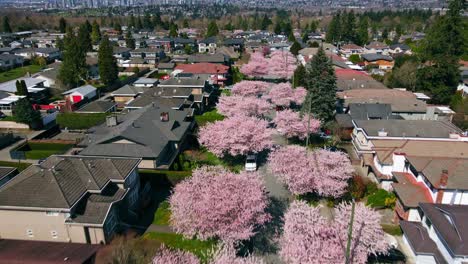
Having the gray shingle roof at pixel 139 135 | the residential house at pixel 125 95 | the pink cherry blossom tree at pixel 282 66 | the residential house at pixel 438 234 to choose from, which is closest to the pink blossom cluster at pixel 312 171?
the residential house at pixel 438 234

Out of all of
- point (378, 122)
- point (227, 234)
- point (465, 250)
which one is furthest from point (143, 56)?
point (465, 250)

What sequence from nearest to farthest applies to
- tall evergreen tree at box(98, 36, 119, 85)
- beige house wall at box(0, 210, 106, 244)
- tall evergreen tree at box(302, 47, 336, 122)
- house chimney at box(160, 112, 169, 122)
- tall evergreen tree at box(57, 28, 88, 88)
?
beige house wall at box(0, 210, 106, 244), house chimney at box(160, 112, 169, 122), tall evergreen tree at box(302, 47, 336, 122), tall evergreen tree at box(57, 28, 88, 88), tall evergreen tree at box(98, 36, 119, 85)

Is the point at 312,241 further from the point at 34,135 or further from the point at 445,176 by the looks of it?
the point at 34,135

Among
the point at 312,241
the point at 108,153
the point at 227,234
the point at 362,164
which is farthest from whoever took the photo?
the point at 362,164

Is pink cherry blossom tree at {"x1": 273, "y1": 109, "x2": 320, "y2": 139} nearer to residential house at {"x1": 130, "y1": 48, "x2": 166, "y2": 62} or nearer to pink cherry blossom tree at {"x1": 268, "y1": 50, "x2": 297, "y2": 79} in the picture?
pink cherry blossom tree at {"x1": 268, "y1": 50, "x2": 297, "y2": 79}

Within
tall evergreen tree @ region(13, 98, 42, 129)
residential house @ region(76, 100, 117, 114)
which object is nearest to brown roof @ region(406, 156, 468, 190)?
residential house @ region(76, 100, 117, 114)

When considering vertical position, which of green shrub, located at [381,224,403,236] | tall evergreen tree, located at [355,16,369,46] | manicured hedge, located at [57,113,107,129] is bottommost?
green shrub, located at [381,224,403,236]
